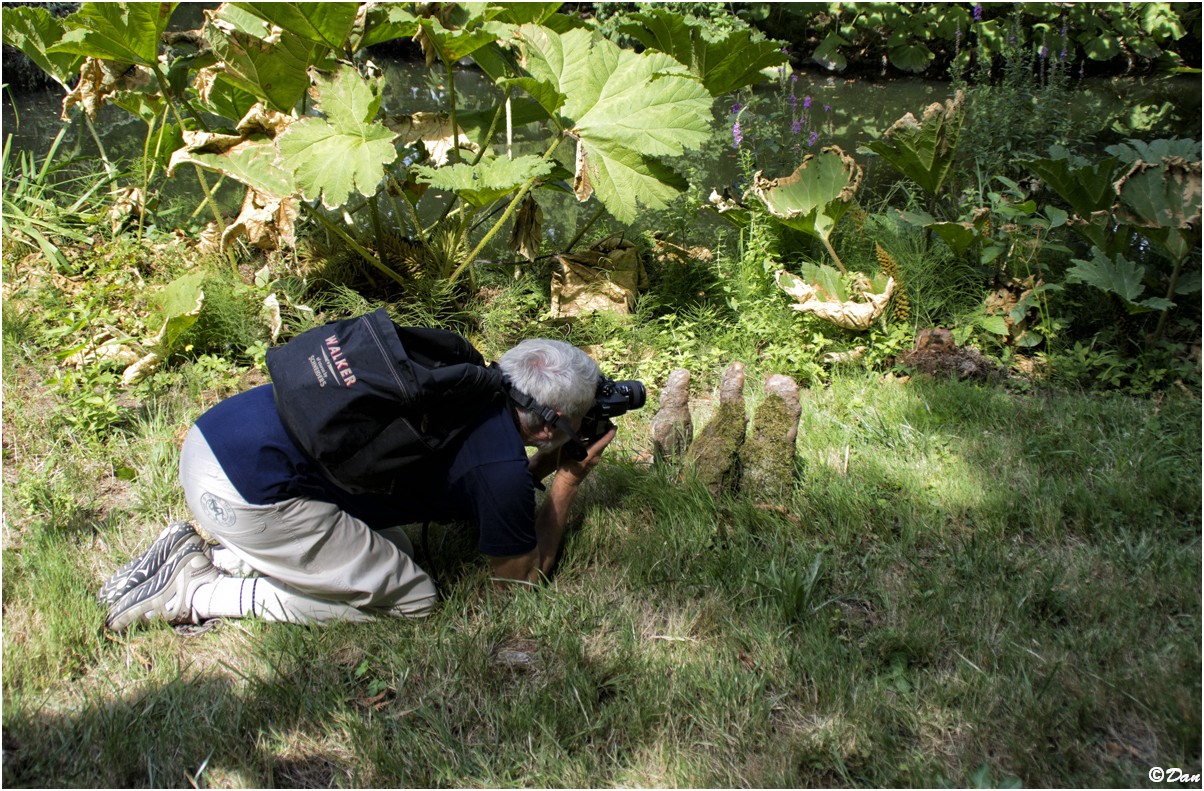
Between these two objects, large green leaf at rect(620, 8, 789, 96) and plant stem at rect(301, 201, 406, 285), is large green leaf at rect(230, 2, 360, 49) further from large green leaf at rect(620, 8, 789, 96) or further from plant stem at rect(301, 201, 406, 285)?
large green leaf at rect(620, 8, 789, 96)

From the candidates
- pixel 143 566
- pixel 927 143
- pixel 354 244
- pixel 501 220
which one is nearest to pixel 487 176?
pixel 501 220

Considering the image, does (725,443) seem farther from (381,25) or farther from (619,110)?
(381,25)

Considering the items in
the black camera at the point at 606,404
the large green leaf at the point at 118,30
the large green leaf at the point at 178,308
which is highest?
the large green leaf at the point at 118,30

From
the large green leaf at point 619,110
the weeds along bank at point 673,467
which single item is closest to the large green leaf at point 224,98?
the weeds along bank at point 673,467

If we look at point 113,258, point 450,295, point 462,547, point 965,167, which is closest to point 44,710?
point 462,547

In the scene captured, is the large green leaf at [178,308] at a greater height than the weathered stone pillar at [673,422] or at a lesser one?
greater

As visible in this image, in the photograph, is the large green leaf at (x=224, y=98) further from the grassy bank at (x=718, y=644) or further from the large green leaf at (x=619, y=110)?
the grassy bank at (x=718, y=644)

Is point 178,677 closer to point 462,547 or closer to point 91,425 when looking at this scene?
point 462,547

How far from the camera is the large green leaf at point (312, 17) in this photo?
382 centimetres

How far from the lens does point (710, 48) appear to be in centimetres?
450

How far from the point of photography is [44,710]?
2.46 meters

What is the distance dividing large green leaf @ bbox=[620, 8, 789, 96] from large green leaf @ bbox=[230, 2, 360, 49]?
4.75ft

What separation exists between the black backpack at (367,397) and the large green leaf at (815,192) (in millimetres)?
2368

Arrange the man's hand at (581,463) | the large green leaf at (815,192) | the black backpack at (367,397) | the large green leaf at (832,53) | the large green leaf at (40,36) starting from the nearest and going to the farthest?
the black backpack at (367,397), the man's hand at (581,463), the large green leaf at (815,192), the large green leaf at (40,36), the large green leaf at (832,53)
